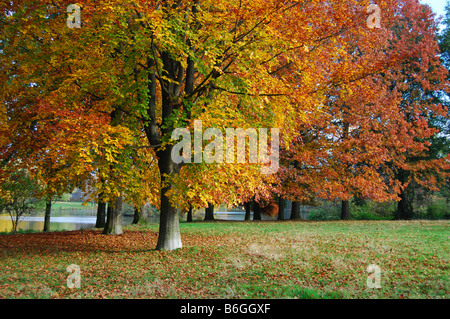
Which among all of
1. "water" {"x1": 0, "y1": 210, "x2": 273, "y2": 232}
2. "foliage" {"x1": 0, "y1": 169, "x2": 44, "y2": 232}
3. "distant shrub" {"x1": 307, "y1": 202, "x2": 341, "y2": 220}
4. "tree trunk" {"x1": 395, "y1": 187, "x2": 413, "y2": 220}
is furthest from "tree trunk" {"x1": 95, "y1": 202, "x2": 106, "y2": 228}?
"tree trunk" {"x1": 395, "y1": 187, "x2": 413, "y2": 220}

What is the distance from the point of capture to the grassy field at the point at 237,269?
20.3 ft

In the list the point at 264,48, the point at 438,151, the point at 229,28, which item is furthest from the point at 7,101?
the point at 438,151

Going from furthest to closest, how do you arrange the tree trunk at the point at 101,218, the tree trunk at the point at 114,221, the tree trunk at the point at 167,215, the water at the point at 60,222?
the water at the point at 60,222, the tree trunk at the point at 101,218, the tree trunk at the point at 114,221, the tree trunk at the point at 167,215

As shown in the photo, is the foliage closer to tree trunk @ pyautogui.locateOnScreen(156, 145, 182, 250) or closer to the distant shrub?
tree trunk @ pyautogui.locateOnScreen(156, 145, 182, 250)

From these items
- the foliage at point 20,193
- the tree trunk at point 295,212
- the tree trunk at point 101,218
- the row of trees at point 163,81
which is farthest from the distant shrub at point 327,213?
the foliage at point 20,193

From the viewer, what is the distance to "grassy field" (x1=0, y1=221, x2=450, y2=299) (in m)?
6.20

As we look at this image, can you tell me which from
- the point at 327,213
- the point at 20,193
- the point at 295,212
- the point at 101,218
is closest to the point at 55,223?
the point at 20,193

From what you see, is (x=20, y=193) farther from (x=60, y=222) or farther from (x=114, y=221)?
(x=60, y=222)

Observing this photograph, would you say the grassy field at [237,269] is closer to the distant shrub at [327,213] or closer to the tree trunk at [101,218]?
the tree trunk at [101,218]

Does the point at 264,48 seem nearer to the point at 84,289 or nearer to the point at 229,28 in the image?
the point at 229,28

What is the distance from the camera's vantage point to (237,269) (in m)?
7.81

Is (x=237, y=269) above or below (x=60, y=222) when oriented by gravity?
above

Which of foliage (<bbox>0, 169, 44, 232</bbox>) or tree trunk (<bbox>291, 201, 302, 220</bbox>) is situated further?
tree trunk (<bbox>291, 201, 302, 220</bbox>)

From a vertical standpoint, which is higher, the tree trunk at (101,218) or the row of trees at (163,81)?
the row of trees at (163,81)
